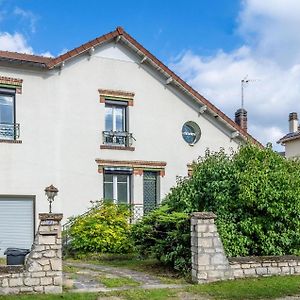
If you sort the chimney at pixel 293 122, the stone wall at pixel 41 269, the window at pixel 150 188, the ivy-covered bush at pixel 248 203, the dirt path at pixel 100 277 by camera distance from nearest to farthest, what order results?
1. the stone wall at pixel 41 269
2. the dirt path at pixel 100 277
3. the ivy-covered bush at pixel 248 203
4. the window at pixel 150 188
5. the chimney at pixel 293 122

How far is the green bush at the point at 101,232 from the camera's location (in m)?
16.4

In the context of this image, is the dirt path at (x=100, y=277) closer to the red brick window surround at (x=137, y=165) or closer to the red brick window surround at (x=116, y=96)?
the red brick window surround at (x=137, y=165)

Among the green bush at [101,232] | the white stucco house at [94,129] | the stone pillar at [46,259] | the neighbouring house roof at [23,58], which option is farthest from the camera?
the white stucco house at [94,129]

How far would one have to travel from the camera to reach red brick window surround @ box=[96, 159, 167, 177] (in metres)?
18.9

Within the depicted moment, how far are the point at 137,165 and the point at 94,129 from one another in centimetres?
225

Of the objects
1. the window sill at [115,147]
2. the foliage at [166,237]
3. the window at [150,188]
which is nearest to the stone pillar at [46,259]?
the foliage at [166,237]

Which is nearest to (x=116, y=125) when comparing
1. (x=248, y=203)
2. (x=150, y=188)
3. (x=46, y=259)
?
(x=150, y=188)

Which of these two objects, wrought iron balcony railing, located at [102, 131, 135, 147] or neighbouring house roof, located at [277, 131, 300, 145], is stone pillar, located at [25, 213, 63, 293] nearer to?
wrought iron balcony railing, located at [102, 131, 135, 147]

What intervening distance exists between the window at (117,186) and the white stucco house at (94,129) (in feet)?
0.13

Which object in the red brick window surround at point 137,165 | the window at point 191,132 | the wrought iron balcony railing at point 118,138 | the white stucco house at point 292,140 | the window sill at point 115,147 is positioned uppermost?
the white stucco house at point 292,140

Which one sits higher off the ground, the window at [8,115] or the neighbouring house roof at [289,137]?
the neighbouring house roof at [289,137]

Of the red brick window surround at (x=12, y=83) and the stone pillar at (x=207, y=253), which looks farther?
the red brick window surround at (x=12, y=83)

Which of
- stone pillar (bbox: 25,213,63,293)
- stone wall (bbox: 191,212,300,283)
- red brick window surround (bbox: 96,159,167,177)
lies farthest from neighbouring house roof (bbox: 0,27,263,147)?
stone pillar (bbox: 25,213,63,293)

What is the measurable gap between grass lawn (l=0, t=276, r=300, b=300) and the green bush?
19.6 feet
